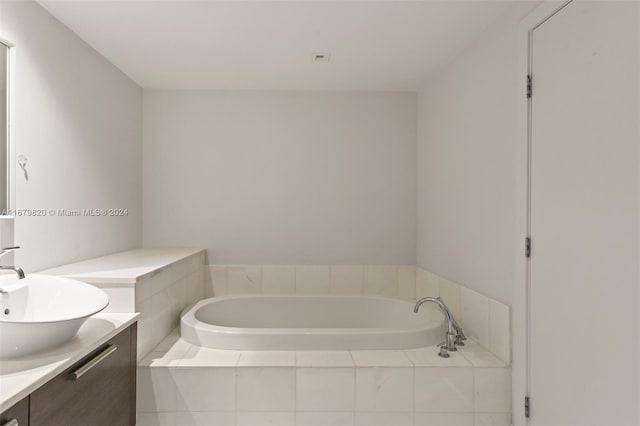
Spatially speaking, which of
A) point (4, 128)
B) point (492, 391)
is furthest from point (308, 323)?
point (4, 128)

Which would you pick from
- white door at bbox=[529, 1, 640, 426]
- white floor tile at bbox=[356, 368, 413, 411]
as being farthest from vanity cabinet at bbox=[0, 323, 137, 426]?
white door at bbox=[529, 1, 640, 426]

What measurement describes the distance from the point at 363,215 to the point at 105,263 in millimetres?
1913

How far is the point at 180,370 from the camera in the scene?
6.00ft

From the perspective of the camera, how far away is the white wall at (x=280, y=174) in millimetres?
3152

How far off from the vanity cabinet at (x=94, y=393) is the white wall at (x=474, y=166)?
1.80 metres

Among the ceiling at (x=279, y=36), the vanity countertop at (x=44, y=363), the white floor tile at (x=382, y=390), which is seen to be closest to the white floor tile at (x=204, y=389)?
the vanity countertop at (x=44, y=363)

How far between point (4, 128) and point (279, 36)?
4.63ft

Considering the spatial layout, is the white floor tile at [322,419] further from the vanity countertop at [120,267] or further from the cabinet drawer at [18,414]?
the cabinet drawer at [18,414]

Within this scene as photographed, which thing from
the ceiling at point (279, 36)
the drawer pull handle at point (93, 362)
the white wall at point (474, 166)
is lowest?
the drawer pull handle at point (93, 362)

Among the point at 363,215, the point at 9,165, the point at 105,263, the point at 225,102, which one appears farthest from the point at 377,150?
the point at 9,165

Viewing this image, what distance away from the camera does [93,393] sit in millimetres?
1363

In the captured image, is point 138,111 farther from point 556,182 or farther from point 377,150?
point 556,182

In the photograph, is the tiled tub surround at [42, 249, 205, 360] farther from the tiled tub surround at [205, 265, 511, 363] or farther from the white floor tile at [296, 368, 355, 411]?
the white floor tile at [296, 368, 355, 411]

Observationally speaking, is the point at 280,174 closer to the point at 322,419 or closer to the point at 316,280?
the point at 316,280
